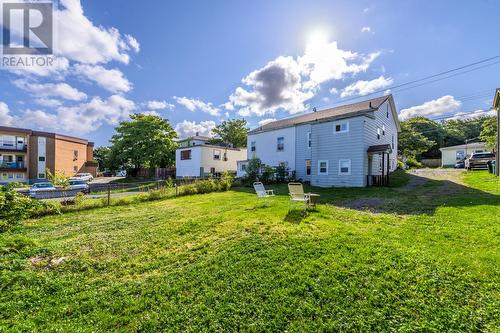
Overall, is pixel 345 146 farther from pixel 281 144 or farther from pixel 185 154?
pixel 185 154

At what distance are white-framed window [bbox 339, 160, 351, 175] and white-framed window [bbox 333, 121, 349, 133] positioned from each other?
→ 7.58 feet

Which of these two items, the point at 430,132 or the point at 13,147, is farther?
the point at 430,132

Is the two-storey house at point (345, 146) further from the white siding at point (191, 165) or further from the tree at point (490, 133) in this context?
the white siding at point (191, 165)

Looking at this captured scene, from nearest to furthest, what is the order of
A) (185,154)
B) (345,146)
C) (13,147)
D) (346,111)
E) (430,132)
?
1. (345,146)
2. (346,111)
3. (13,147)
4. (185,154)
5. (430,132)

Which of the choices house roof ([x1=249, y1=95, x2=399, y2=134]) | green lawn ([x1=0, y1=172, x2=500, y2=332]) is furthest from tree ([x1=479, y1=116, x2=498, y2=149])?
green lawn ([x1=0, y1=172, x2=500, y2=332])

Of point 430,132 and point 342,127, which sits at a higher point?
point 430,132

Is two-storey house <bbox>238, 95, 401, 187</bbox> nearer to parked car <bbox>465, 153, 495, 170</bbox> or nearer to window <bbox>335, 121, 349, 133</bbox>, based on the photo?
window <bbox>335, 121, 349, 133</bbox>

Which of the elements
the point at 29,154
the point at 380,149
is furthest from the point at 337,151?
the point at 29,154

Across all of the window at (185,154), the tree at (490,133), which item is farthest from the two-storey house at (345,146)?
the window at (185,154)

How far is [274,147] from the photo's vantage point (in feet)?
79.5

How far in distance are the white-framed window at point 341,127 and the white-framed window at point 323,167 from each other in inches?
99.7

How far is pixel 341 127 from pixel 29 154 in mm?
42782

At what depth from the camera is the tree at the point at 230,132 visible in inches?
1914

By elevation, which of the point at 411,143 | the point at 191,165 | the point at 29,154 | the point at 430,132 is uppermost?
the point at 430,132
